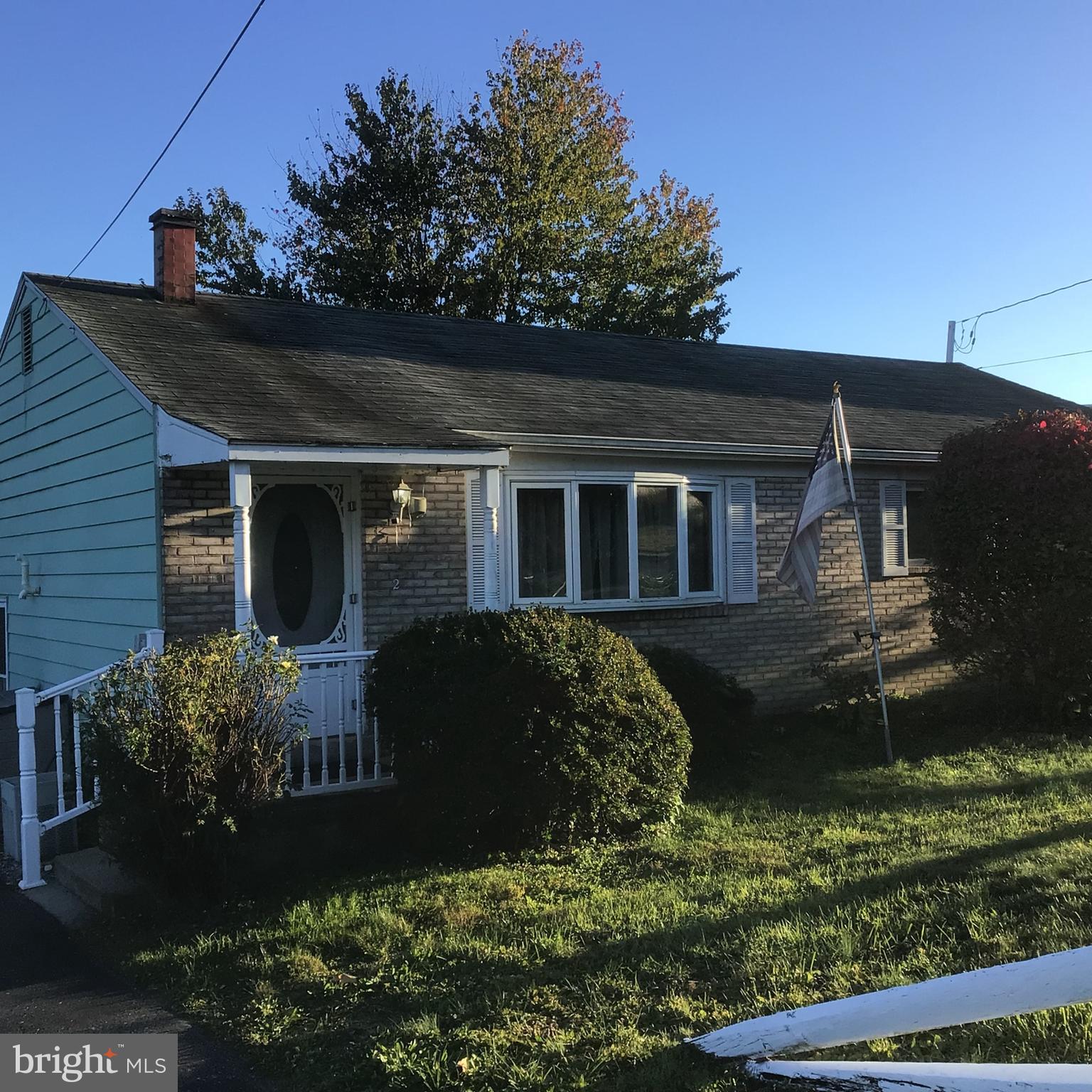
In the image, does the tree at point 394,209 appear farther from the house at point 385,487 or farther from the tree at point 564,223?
the house at point 385,487

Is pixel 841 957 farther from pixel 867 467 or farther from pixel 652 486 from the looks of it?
pixel 867 467

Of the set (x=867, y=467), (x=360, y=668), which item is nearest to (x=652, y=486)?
(x=867, y=467)

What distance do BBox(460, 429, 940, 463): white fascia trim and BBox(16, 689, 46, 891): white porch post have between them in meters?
3.98

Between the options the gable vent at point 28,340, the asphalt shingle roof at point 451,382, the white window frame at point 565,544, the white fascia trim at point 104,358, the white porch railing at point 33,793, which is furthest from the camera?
the gable vent at point 28,340

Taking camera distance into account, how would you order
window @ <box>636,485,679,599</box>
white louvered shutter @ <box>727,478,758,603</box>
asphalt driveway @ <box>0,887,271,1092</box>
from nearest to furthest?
asphalt driveway @ <box>0,887,271,1092</box> < window @ <box>636,485,679,599</box> < white louvered shutter @ <box>727,478,758,603</box>

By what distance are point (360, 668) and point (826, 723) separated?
5.33m

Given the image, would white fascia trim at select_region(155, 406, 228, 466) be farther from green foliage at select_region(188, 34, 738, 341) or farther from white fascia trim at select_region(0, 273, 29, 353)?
green foliage at select_region(188, 34, 738, 341)

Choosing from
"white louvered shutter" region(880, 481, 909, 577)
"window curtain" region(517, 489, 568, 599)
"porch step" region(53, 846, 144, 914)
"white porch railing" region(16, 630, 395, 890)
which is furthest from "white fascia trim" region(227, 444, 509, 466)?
"white louvered shutter" region(880, 481, 909, 577)

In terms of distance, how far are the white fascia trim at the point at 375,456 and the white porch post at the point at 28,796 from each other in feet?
6.53

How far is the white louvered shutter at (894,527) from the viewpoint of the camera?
1188 centimetres

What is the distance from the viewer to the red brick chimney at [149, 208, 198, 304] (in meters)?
10.5

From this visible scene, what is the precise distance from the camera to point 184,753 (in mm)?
5383

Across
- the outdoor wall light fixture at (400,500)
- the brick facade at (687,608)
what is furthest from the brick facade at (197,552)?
the outdoor wall light fixture at (400,500)

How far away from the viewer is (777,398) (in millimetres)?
12914
